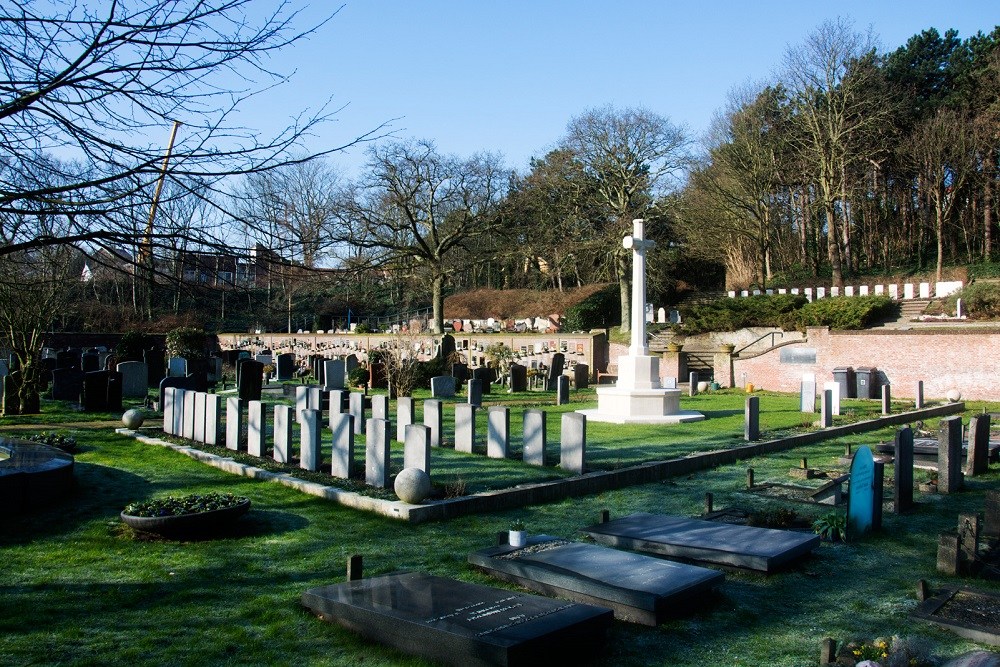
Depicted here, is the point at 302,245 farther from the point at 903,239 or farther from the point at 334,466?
the point at 903,239

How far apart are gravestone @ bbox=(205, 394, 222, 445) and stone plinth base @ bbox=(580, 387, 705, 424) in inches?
314

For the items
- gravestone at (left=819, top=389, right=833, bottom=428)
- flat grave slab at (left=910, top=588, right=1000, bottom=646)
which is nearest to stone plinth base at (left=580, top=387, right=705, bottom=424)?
gravestone at (left=819, top=389, right=833, bottom=428)

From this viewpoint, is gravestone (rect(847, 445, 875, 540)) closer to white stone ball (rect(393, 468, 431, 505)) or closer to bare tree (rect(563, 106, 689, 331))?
white stone ball (rect(393, 468, 431, 505))

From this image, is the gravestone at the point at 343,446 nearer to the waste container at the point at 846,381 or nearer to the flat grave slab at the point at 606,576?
the flat grave slab at the point at 606,576

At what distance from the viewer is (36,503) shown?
8648 millimetres

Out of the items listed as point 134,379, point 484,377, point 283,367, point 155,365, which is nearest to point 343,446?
point 134,379

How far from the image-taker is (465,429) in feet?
42.4

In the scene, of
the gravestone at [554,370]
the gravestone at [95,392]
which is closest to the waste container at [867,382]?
the gravestone at [554,370]

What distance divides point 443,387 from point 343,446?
11.4 m

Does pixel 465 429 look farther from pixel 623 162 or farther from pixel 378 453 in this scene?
pixel 623 162

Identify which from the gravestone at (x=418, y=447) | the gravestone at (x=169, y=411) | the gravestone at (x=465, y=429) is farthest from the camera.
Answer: the gravestone at (x=169, y=411)

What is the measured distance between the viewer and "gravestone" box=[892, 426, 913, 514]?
9047 millimetres

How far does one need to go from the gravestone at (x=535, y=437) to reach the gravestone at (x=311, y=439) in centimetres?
289

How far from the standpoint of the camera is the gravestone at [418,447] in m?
9.27
